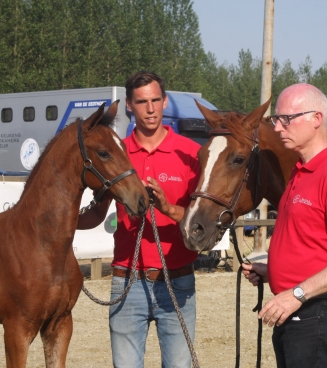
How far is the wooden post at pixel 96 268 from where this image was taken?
9.59 meters

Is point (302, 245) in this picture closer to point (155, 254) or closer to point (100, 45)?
point (155, 254)

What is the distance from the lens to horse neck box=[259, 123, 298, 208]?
3654 millimetres

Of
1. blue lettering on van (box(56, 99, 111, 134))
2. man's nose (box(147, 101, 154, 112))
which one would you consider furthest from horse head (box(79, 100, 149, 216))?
blue lettering on van (box(56, 99, 111, 134))

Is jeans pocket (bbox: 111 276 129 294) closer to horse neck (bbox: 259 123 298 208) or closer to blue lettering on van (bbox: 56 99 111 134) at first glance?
horse neck (bbox: 259 123 298 208)

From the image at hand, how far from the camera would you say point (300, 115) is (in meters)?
2.72

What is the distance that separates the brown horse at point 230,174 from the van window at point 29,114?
14005mm

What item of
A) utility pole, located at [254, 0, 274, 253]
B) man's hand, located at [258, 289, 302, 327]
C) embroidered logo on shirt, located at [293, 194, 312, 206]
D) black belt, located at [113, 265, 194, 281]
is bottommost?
black belt, located at [113, 265, 194, 281]

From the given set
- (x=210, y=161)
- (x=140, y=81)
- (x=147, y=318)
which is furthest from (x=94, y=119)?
(x=147, y=318)

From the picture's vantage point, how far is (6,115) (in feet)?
57.9

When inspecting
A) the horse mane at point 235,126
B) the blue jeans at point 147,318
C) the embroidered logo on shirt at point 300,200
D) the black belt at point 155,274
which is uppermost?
the horse mane at point 235,126

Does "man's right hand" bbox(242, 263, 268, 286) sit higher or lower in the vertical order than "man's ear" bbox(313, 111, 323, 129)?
lower

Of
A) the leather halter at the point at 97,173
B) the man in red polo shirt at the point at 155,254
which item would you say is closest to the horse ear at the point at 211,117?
the man in red polo shirt at the point at 155,254

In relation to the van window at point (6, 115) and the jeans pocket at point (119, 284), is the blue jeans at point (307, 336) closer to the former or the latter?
the jeans pocket at point (119, 284)

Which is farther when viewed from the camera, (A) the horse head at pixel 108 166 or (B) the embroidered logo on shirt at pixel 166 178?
(B) the embroidered logo on shirt at pixel 166 178
